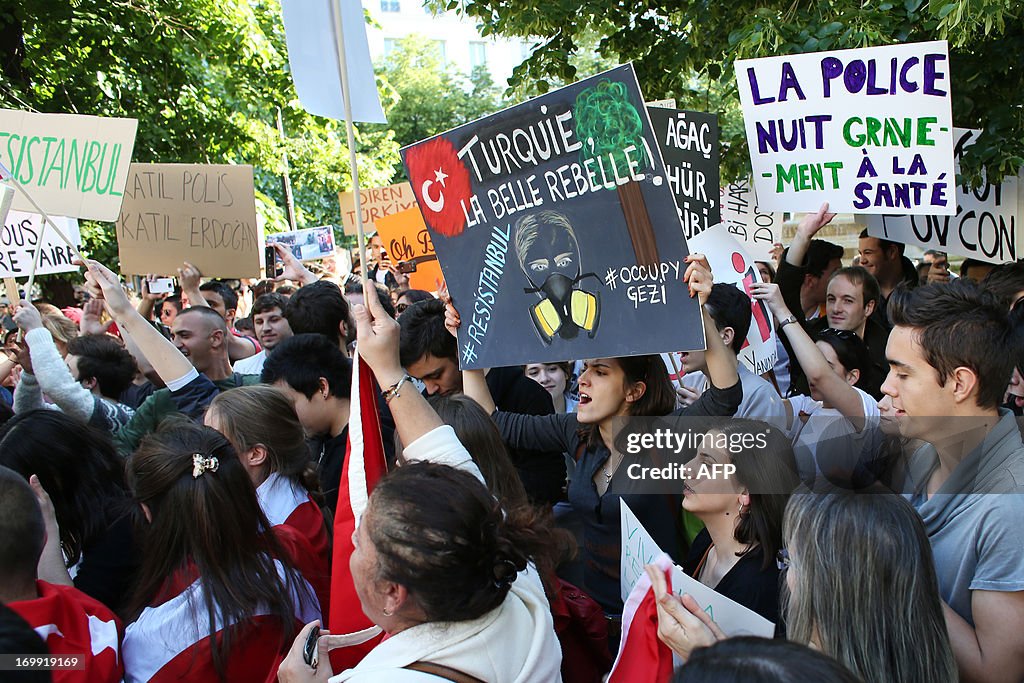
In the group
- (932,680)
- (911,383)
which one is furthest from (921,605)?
(911,383)

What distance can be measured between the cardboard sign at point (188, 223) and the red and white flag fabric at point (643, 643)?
482 cm

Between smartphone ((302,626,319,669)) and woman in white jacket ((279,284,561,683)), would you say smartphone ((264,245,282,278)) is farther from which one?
woman in white jacket ((279,284,561,683))

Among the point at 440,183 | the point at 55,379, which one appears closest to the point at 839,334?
the point at 440,183

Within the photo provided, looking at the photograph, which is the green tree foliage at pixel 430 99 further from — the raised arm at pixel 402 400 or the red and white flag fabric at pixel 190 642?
the red and white flag fabric at pixel 190 642

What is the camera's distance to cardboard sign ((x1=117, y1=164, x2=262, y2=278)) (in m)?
6.48

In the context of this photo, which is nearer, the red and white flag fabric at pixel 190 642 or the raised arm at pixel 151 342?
the red and white flag fabric at pixel 190 642

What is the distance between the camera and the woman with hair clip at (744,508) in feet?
8.01

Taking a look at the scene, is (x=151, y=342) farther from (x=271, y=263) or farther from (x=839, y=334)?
(x=271, y=263)

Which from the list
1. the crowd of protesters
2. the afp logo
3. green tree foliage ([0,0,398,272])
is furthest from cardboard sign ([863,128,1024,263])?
green tree foliage ([0,0,398,272])

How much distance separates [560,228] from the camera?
11.0 ft

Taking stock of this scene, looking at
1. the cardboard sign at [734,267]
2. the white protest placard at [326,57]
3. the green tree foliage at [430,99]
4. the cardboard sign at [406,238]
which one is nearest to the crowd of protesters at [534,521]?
the cardboard sign at [734,267]

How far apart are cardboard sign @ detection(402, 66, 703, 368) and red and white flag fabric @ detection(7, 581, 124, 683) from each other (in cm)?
159

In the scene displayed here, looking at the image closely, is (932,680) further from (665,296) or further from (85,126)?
(85,126)

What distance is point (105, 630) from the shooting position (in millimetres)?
2262
